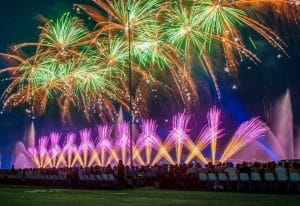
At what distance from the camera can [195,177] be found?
25703 millimetres

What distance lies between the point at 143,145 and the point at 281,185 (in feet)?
122

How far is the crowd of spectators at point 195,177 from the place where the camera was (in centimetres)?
2128

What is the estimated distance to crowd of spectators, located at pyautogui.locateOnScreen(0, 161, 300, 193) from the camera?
21.3m

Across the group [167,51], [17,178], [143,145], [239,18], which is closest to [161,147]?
[143,145]

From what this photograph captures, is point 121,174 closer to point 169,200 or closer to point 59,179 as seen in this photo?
point 59,179

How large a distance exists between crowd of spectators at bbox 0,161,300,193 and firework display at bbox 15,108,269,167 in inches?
621

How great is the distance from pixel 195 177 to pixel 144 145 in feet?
105

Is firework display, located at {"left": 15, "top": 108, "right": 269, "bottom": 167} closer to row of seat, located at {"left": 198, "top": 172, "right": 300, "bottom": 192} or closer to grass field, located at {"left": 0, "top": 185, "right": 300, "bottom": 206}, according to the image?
row of seat, located at {"left": 198, "top": 172, "right": 300, "bottom": 192}

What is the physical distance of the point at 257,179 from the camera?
2180cm

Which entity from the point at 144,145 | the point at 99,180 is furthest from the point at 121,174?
the point at 144,145

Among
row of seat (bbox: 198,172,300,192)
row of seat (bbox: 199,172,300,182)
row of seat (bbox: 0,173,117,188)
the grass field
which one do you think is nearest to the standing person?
row of seat (bbox: 0,173,117,188)

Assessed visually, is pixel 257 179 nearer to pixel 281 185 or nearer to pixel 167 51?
Result: pixel 281 185

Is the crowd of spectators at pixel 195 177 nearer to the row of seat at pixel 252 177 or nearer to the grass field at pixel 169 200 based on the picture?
the row of seat at pixel 252 177

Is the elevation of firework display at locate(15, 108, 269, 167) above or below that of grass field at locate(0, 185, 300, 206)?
above
